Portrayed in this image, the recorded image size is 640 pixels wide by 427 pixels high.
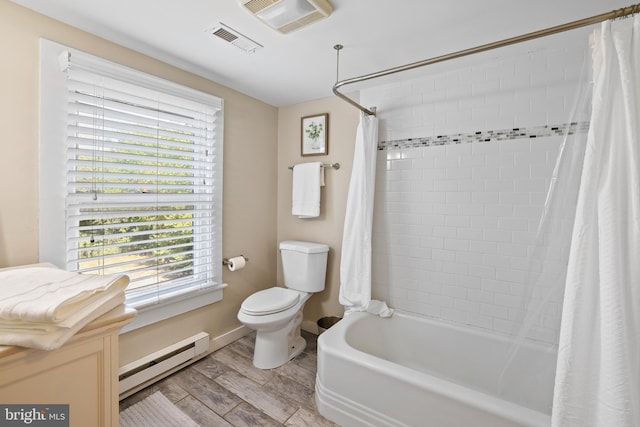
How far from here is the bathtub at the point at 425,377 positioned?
50.0 inches

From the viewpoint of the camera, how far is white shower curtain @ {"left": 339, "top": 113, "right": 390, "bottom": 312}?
2.13 meters

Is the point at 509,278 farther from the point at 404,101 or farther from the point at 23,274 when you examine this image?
the point at 23,274

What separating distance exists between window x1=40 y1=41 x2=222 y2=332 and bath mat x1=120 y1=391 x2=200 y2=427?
1.86 feet

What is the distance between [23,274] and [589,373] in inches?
80.1

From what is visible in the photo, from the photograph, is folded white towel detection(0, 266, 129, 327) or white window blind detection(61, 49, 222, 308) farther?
white window blind detection(61, 49, 222, 308)

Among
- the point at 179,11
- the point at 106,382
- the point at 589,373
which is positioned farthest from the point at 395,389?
the point at 179,11

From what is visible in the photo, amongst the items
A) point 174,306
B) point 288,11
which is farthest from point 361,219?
point 174,306

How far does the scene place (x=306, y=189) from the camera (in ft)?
8.60

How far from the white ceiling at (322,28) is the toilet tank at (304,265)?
138 cm

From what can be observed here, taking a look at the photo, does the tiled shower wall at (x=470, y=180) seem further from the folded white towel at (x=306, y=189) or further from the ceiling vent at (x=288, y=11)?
the ceiling vent at (x=288, y=11)

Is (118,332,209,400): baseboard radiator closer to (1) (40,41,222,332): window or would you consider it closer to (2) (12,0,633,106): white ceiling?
(1) (40,41,222,332): window

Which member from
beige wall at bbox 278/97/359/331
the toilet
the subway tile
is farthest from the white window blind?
the subway tile

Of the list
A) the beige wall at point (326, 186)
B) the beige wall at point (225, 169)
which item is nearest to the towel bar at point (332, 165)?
the beige wall at point (326, 186)

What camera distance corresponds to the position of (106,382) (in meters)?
0.94
